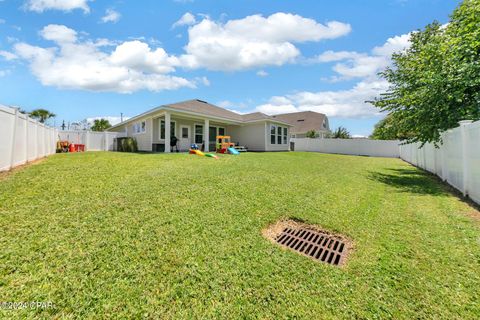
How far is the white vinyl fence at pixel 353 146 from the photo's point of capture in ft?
70.2

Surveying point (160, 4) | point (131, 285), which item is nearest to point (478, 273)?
point (131, 285)

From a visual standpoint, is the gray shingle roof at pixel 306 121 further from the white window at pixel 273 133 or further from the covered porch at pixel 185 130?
the covered porch at pixel 185 130

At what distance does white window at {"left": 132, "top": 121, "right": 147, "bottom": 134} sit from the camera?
53.5ft

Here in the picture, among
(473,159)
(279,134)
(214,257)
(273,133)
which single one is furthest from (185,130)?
(473,159)

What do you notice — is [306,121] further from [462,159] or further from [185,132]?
[462,159]

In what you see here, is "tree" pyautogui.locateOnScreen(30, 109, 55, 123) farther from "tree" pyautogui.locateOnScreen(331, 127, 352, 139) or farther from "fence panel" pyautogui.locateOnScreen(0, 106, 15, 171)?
"tree" pyautogui.locateOnScreen(331, 127, 352, 139)

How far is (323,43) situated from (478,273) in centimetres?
1229

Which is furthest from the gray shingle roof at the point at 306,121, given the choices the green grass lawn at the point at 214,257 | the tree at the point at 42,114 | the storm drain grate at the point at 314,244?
the tree at the point at 42,114

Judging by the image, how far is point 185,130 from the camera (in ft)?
53.2

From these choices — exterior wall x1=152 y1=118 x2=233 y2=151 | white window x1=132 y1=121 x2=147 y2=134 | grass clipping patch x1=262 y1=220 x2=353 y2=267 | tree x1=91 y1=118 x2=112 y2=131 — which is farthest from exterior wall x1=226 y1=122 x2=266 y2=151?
tree x1=91 y1=118 x2=112 y2=131

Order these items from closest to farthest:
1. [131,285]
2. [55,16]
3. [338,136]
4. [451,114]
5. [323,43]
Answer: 1. [131,285]
2. [451,114]
3. [55,16]
4. [323,43]
5. [338,136]

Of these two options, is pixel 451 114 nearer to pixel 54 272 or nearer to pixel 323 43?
pixel 323 43

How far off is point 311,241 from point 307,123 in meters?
31.8

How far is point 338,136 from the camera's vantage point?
2747 cm
